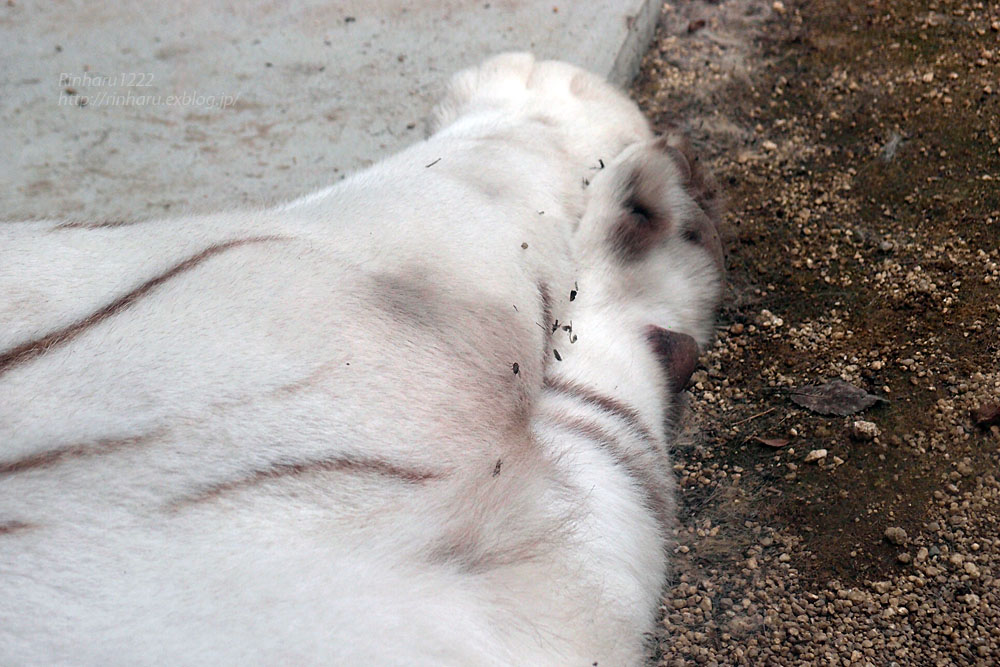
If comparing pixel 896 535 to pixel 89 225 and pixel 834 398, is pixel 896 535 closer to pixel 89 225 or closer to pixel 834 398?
pixel 834 398

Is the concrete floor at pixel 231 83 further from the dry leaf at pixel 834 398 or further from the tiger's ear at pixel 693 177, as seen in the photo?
the dry leaf at pixel 834 398

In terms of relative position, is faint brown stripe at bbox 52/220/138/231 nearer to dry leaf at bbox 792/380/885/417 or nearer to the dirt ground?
the dirt ground

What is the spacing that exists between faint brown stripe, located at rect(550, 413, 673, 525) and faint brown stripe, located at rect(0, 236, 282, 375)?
1.69ft

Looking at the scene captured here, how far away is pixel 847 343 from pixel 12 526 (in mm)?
1447

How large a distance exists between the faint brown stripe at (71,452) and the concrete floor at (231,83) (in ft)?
3.98

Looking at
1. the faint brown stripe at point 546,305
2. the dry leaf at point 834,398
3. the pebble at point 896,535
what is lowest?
the pebble at point 896,535

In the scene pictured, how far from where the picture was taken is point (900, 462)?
61.4 inches

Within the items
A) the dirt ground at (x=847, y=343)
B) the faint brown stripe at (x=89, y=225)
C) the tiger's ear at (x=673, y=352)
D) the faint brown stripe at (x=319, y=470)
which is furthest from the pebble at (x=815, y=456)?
the faint brown stripe at (x=89, y=225)

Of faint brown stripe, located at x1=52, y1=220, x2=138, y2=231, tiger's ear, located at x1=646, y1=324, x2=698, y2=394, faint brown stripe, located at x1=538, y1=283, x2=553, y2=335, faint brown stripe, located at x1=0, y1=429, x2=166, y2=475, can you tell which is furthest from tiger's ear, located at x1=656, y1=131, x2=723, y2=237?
faint brown stripe, located at x1=0, y1=429, x2=166, y2=475

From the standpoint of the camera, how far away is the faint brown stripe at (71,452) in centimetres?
98

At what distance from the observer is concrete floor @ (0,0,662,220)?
229 centimetres

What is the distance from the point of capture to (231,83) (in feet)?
8.50

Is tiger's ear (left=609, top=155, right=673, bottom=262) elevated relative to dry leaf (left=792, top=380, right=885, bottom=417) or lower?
elevated

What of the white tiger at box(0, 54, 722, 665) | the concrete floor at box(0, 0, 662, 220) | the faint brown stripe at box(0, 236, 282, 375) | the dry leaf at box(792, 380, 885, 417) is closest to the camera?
the white tiger at box(0, 54, 722, 665)
